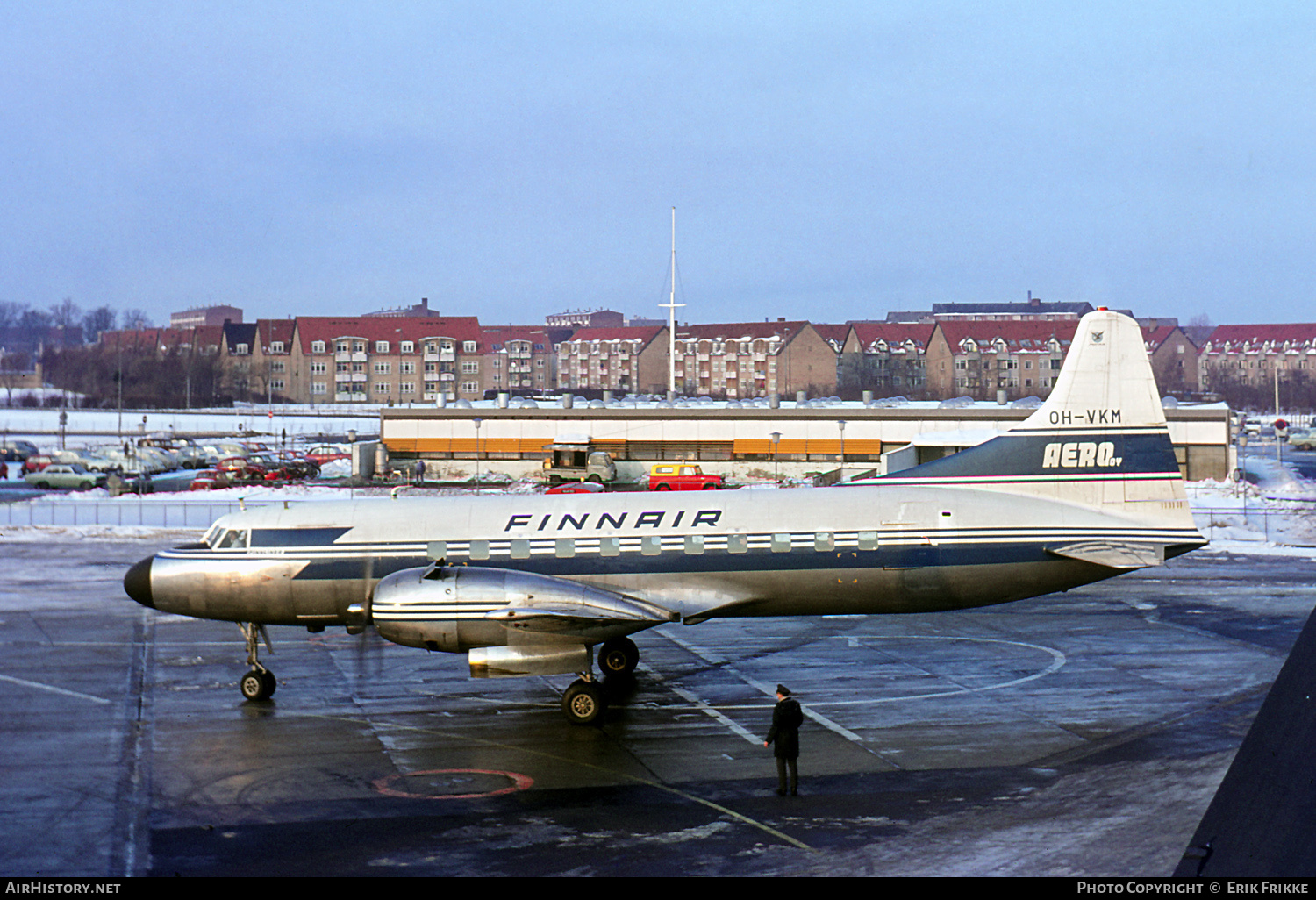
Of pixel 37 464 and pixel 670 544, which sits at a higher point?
pixel 670 544

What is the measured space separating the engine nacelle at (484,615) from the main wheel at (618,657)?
3.68 meters

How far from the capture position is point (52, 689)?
24.4 m

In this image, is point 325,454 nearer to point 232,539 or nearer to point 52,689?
point 52,689

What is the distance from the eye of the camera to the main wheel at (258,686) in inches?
936

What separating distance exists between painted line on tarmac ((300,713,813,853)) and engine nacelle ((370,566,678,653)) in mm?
1435

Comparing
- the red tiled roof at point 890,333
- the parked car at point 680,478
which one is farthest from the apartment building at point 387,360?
A: the parked car at point 680,478

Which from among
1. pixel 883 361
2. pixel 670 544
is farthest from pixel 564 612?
pixel 883 361

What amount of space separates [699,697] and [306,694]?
8.51m

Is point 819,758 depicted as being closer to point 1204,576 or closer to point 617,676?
point 617,676

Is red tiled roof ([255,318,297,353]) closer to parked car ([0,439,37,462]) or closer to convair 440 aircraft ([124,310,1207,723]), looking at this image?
parked car ([0,439,37,462])

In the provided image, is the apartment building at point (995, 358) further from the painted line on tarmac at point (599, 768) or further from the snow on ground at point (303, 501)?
the painted line on tarmac at point (599, 768)

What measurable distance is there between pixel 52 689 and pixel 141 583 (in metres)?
2.94

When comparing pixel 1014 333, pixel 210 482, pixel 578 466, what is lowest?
pixel 210 482
